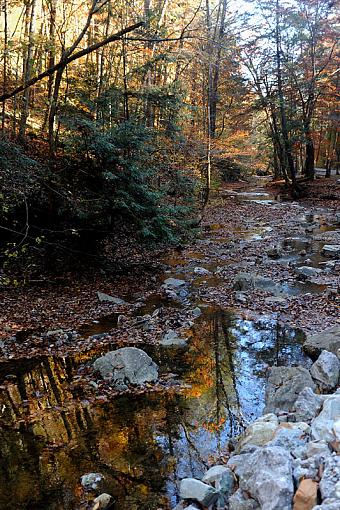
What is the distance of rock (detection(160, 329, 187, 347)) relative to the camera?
7.83m

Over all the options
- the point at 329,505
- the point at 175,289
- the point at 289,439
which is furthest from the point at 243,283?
the point at 329,505

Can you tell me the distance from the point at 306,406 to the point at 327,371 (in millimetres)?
1195

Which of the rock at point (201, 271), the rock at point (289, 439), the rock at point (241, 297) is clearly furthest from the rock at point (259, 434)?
the rock at point (201, 271)

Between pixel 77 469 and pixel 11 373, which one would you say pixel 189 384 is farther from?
pixel 11 373

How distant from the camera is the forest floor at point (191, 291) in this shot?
27.8ft

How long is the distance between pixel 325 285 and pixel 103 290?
6.09 m

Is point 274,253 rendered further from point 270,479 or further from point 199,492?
point 270,479

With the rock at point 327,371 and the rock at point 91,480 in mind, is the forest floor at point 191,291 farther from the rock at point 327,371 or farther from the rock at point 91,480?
the rock at point 91,480

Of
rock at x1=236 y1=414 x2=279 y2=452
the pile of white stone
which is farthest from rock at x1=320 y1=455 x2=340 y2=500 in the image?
rock at x1=236 y1=414 x2=279 y2=452

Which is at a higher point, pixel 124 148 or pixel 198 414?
pixel 124 148

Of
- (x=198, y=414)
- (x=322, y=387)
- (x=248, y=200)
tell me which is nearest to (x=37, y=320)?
(x=198, y=414)

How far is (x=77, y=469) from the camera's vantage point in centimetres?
452

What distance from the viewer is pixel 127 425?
536 cm

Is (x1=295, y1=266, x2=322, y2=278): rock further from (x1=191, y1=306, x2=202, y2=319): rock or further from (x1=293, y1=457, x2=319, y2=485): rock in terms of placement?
(x1=293, y1=457, x2=319, y2=485): rock
